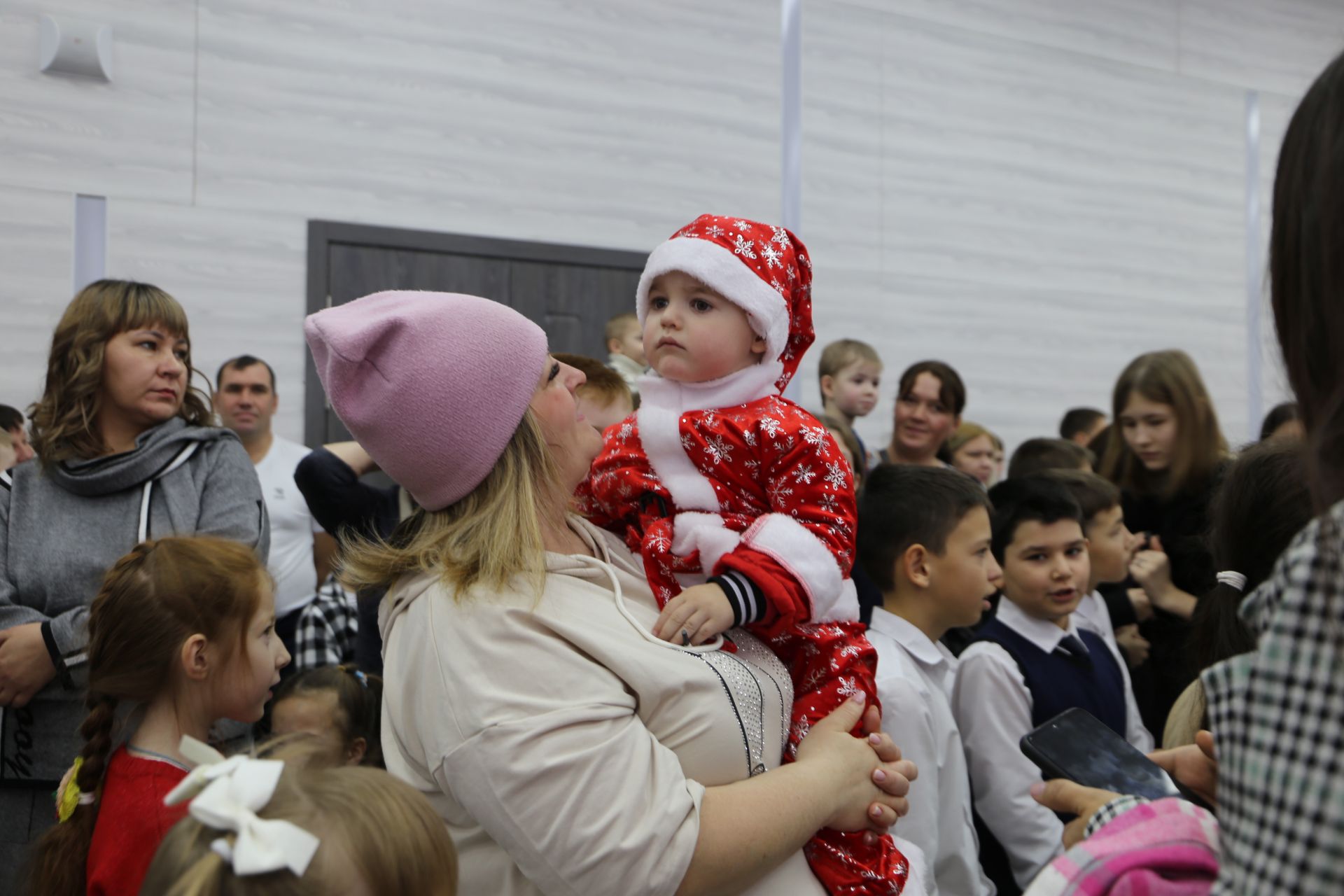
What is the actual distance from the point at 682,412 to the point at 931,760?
36.2 inches

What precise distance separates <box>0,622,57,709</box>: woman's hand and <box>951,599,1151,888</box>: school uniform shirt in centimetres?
184

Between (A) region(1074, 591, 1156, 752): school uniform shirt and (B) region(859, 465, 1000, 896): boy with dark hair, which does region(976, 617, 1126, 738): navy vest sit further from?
(B) region(859, 465, 1000, 896): boy with dark hair

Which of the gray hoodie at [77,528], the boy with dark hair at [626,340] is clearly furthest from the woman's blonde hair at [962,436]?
the gray hoodie at [77,528]

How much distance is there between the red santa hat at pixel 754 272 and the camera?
5.66ft

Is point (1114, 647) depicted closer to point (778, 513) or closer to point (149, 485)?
point (778, 513)

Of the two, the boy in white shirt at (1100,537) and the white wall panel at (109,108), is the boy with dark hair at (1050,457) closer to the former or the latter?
the boy in white shirt at (1100,537)

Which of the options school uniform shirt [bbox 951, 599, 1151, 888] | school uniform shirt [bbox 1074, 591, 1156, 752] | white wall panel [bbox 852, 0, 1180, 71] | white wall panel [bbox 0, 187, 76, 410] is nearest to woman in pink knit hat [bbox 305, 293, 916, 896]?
school uniform shirt [bbox 951, 599, 1151, 888]

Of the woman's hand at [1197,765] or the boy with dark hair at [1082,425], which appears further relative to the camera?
the boy with dark hair at [1082,425]


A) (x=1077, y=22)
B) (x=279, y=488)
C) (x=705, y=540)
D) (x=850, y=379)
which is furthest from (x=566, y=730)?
(x=1077, y=22)

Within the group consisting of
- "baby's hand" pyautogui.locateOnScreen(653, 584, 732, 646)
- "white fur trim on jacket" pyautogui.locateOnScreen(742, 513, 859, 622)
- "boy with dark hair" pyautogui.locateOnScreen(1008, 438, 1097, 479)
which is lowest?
"baby's hand" pyautogui.locateOnScreen(653, 584, 732, 646)

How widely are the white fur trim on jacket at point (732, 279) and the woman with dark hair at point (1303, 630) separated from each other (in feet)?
3.30

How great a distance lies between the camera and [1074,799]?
1.08m

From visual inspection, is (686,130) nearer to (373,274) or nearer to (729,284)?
(373,274)

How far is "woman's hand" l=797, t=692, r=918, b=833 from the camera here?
4.49 feet
